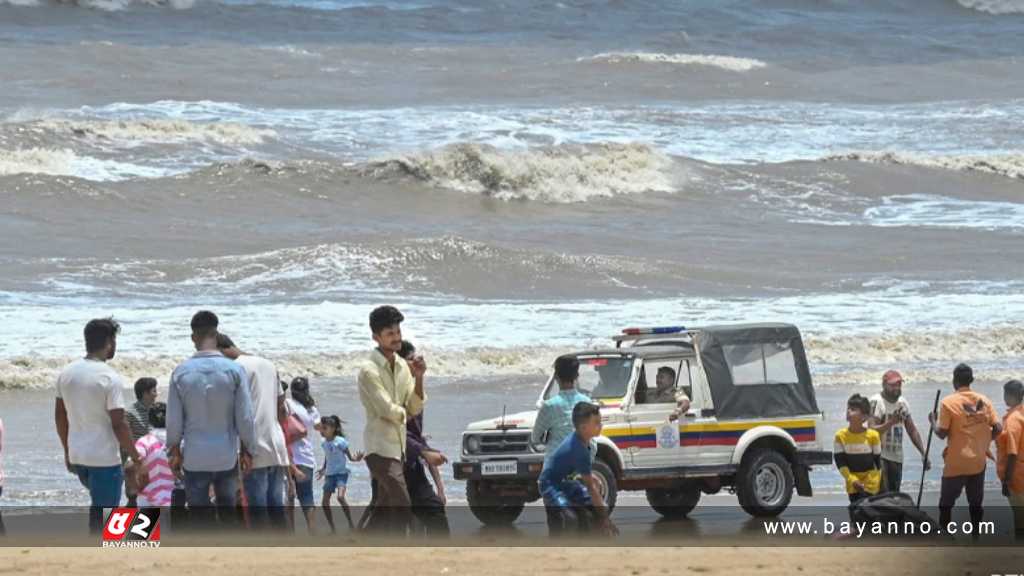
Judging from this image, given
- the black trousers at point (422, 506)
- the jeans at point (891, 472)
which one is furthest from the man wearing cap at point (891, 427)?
the black trousers at point (422, 506)

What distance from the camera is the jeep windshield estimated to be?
12562 millimetres

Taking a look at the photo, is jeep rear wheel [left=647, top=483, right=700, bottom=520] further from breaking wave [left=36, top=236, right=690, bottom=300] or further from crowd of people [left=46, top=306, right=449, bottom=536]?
breaking wave [left=36, top=236, right=690, bottom=300]

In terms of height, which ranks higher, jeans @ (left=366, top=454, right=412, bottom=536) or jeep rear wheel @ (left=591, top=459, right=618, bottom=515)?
jeans @ (left=366, top=454, right=412, bottom=536)

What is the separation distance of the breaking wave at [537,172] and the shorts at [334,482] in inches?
1134

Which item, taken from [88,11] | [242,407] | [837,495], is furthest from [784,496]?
[88,11]

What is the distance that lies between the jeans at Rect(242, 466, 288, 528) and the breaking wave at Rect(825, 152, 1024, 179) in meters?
37.1

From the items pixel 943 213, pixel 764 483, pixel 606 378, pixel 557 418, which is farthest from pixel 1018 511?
pixel 943 213

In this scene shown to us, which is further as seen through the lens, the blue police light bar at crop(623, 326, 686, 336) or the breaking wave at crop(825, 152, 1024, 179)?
the breaking wave at crop(825, 152, 1024, 179)

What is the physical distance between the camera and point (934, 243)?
35.0m

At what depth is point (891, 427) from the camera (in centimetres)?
1155

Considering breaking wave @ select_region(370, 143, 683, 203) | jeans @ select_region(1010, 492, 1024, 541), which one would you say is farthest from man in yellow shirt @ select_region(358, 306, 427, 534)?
breaking wave @ select_region(370, 143, 683, 203)

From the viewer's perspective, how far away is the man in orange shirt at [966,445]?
416 inches

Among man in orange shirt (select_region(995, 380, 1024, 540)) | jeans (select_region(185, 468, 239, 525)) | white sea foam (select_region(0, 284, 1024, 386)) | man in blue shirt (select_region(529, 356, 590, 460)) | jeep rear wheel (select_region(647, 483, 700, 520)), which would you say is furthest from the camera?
white sea foam (select_region(0, 284, 1024, 386))

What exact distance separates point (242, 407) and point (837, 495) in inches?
229
